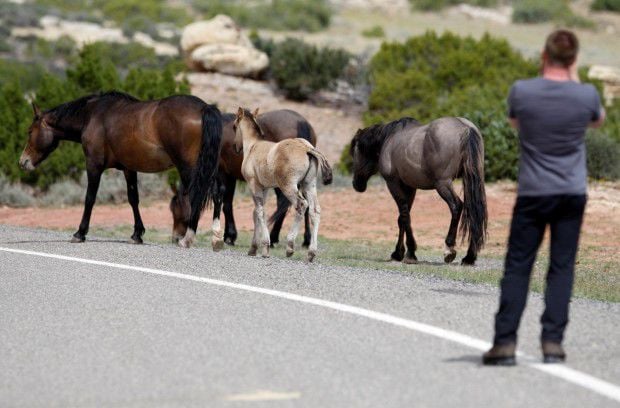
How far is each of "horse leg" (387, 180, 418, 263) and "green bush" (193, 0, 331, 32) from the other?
2368 inches

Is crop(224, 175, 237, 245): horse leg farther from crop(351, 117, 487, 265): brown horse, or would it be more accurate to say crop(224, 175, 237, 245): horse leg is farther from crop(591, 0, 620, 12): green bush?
crop(591, 0, 620, 12): green bush

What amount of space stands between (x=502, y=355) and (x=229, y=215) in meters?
11.7

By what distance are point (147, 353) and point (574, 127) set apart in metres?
3.14

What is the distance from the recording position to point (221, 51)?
153ft

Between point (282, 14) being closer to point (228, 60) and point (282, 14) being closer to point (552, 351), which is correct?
point (228, 60)

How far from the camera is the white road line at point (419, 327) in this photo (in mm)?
7367

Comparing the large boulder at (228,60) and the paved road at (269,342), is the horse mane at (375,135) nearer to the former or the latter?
the paved road at (269,342)

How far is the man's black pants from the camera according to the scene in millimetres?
7785

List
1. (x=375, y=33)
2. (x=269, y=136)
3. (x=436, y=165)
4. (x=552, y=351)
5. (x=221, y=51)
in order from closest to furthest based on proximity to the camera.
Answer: (x=552, y=351) → (x=436, y=165) → (x=269, y=136) → (x=221, y=51) → (x=375, y=33)

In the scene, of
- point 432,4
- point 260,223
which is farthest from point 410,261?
point 432,4

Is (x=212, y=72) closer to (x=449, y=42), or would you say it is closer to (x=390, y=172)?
(x=449, y=42)

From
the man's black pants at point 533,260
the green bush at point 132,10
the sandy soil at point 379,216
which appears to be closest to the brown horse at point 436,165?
the sandy soil at point 379,216

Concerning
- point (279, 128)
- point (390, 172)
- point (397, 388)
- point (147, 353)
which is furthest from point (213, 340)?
point (279, 128)

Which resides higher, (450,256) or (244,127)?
(244,127)
